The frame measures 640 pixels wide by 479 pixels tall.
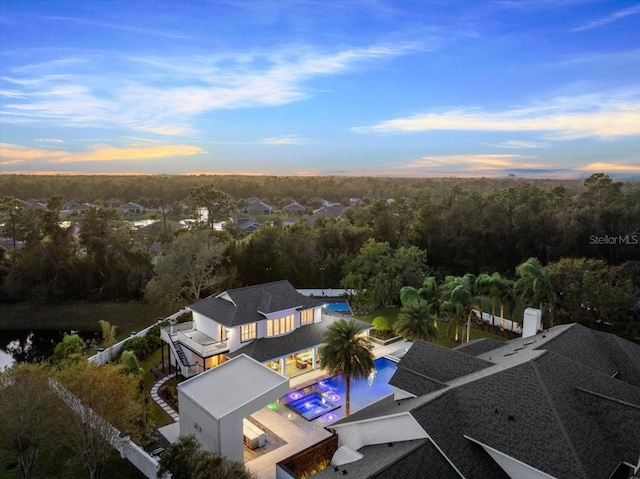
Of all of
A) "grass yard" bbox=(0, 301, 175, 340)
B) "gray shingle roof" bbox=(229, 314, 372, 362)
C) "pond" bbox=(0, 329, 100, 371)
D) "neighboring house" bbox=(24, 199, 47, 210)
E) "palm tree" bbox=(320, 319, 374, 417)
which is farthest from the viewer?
Result: "neighboring house" bbox=(24, 199, 47, 210)

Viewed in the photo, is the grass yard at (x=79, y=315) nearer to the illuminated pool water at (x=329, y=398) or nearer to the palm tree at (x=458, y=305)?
the illuminated pool water at (x=329, y=398)

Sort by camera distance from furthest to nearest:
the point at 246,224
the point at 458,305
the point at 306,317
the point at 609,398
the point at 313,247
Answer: the point at 246,224, the point at 313,247, the point at 306,317, the point at 458,305, the point at 609,398

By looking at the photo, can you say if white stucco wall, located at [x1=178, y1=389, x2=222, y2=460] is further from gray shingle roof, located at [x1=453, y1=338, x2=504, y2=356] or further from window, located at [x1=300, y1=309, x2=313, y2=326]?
gray shingle roof, located at [x1=453, y1=338, x2=504, y2=356]

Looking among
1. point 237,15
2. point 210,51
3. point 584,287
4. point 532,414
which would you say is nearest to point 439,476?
point 532,414

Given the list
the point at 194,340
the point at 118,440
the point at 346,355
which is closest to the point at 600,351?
the point at 346,355

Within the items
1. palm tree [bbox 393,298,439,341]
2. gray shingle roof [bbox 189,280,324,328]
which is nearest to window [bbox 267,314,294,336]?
gray shingle roof [bbox 189,280,324,328]

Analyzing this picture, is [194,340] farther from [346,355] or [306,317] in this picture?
[346,355]

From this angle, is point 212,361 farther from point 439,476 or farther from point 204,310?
point 439,476
